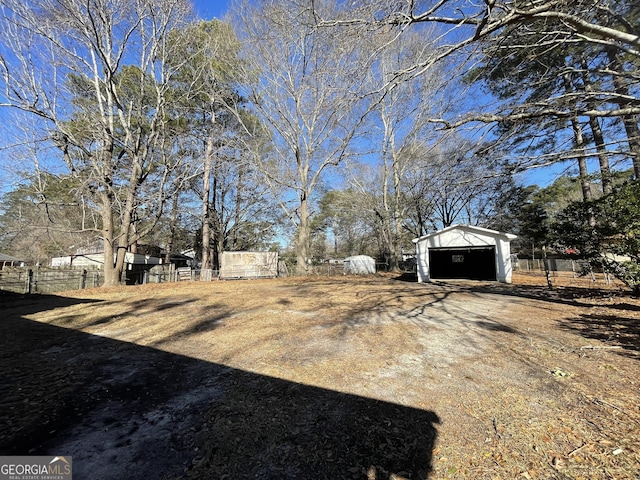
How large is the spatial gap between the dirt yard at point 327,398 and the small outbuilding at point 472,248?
930cm

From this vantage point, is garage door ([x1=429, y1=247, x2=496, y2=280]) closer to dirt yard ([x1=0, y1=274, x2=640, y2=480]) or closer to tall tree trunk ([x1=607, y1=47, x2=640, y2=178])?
tall tree trunk ([x1=607, y1=47, x2=640, y2=178])

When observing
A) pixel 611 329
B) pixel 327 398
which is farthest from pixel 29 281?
pixel 611 329

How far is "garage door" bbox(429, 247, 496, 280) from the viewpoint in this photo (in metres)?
17.2

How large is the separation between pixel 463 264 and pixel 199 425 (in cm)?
2191

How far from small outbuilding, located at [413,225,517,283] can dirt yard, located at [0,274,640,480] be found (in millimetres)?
9298

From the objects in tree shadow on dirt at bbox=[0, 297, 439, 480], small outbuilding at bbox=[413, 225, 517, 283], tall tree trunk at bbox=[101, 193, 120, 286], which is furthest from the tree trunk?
tree shadow on dirt at bbox=[0, 297, 439, 480]

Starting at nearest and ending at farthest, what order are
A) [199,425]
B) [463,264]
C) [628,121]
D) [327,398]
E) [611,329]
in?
[199,425]
[327,398]
[611,329]
[628,121]
[463,264]

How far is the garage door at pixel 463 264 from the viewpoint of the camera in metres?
17.2

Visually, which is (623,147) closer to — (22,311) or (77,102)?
(22,311)

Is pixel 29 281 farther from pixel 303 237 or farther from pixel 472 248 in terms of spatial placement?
pixel 472 248

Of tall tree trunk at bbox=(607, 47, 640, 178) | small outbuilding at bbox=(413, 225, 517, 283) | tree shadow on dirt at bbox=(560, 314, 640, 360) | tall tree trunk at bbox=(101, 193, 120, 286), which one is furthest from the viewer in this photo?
small outbuilding at bbox=(413, 225, 517, 283)

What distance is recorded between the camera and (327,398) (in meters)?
2.55

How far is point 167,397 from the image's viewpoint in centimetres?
257

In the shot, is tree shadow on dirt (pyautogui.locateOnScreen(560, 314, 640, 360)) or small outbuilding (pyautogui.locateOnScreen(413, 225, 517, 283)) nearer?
tree shadow on dirt (pyautogui.locateOnScreen(560, 314, 640, 360))
